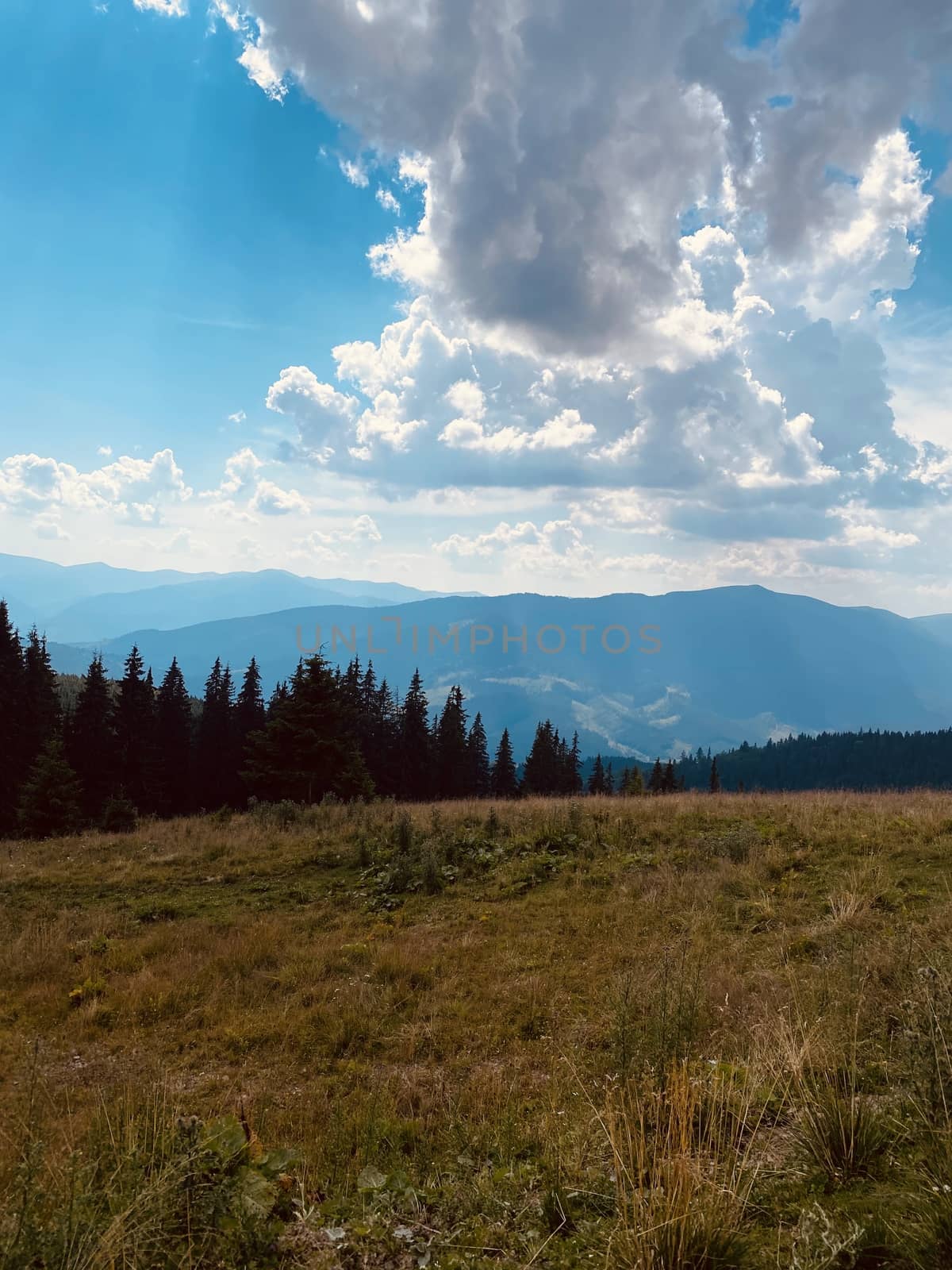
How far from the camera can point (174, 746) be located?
1889 inches

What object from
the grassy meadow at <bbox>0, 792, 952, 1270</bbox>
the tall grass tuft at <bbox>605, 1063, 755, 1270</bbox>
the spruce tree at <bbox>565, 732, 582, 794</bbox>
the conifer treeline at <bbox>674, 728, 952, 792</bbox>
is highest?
the tall grass tuft at <bbox>605, 1063, 755, 1270</bbox>

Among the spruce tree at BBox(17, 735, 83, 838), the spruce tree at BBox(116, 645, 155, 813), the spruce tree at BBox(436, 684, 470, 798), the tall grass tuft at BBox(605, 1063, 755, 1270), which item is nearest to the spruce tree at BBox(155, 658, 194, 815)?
the spruce tree at BBox(116, 645, 155, 813)

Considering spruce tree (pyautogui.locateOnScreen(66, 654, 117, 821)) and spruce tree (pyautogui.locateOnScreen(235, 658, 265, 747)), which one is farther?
spruce tree (pyautogui.locateOnScreen(235, 658, 265, 747))

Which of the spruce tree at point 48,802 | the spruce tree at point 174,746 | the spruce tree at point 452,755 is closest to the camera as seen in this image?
the spruce tree at point 48,802

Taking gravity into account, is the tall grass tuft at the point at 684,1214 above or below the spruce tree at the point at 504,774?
above

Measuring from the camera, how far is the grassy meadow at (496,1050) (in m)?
2.96

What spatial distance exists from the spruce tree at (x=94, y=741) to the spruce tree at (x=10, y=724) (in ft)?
10.3

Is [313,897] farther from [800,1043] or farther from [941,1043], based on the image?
[941,1043]

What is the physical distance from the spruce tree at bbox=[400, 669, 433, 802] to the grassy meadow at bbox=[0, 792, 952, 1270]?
38808 millimetres

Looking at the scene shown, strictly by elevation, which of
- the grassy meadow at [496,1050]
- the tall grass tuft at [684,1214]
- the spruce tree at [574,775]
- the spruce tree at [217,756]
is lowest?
the spruce tree at [574,775]

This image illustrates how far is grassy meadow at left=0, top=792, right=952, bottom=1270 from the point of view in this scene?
9.71 ft

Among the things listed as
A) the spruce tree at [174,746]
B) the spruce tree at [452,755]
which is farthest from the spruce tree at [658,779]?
the spruce tree at [174,746]

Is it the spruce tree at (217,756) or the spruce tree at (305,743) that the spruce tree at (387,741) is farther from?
the spruce tree at (305,743)

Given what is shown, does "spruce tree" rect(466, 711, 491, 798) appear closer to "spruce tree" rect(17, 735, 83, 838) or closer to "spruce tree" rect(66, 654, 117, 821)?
"spruce tree" rect(66, 654, 117, 821)
